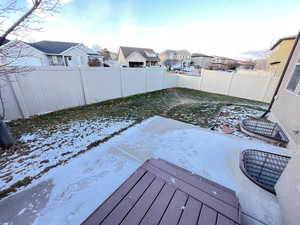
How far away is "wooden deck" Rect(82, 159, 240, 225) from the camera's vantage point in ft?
3.31

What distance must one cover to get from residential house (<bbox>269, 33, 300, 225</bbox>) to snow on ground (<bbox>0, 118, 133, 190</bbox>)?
124 inches

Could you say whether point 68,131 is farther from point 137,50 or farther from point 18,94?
point 137,50

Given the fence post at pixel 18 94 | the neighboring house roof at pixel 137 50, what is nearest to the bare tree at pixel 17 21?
the fence post at pixel 18 94

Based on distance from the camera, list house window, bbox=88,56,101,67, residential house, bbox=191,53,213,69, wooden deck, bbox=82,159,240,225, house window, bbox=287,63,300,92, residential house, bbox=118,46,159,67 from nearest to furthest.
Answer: wooden deck, bbox=82,159,240,225, house window, bbox=287,63,300,92, house window, bbox=88,56,101,67, residential house, bbox=118,46,159,67, residential house, bbox=191,53,213,69

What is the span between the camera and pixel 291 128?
303 centimetres

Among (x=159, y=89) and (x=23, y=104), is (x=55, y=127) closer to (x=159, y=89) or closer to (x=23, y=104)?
(x=23, y=104)

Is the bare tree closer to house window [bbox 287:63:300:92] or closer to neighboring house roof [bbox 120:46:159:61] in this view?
house window [bbox 287:63:300:92]

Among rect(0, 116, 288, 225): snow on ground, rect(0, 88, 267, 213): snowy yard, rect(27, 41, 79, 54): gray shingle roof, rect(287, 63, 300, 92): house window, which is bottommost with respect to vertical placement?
rect(0, 88, 267, 213): snowy yard

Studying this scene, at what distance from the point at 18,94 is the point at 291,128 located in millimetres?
7546

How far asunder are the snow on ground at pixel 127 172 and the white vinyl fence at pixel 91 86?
312 cm

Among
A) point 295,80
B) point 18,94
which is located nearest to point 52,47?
point 18,94

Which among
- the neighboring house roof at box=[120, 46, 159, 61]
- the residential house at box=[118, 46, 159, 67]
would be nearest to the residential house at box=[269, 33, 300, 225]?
the residential house at box=[118, 46, 159, 67]

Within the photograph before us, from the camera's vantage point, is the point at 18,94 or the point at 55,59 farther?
the point at 55,59

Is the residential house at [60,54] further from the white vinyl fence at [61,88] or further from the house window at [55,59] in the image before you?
the white vinyl fence at [61,88]
